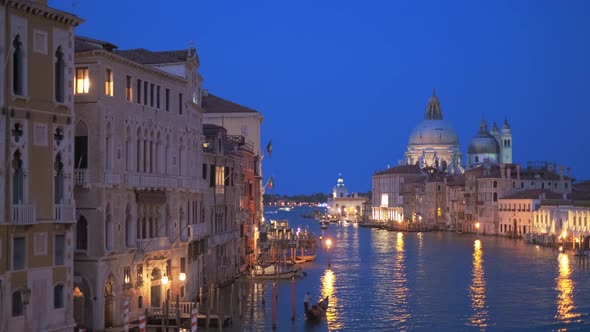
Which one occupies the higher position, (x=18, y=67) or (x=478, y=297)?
(x=18, y=67)

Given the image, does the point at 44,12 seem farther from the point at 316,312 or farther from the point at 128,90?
the point at 316,312

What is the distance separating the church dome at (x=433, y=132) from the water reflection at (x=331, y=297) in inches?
3567

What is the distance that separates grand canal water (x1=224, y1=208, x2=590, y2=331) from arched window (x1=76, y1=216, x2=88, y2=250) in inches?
198

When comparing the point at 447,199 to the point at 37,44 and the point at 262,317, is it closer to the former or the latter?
the point at 262,317

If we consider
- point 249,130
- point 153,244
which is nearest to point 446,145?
point 249,130

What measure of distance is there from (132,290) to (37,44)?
21.4 feet

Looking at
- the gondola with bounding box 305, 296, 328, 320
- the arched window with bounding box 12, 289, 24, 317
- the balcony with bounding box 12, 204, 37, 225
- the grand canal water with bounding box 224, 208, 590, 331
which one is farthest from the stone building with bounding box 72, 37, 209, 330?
the arched window with bounding box 12, 289, 24, 317

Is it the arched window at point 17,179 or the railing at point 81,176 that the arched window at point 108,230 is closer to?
the railing at point 81,176

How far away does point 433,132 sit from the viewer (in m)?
130

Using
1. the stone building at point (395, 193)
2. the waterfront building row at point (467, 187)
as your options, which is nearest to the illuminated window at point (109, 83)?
the waterfront building row at point (467, 187)

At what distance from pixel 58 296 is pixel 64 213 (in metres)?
1.42

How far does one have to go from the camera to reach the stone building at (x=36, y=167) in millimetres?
15680

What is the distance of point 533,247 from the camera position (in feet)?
197

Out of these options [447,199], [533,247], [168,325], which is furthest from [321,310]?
[447,199]
